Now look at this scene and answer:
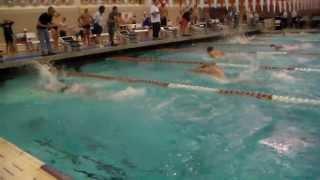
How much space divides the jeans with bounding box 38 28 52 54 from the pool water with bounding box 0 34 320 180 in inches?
41.2

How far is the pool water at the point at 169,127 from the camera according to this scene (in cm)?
456

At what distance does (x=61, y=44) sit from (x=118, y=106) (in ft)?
18.0

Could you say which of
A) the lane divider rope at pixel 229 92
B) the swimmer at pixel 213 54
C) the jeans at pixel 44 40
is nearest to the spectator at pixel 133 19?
the swimmer at pixel 213 54

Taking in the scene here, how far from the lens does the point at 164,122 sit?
634 cm

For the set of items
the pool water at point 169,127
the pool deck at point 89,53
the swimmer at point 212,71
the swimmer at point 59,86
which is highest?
the pool deck at point 89,53

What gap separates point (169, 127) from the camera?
20.0 feet

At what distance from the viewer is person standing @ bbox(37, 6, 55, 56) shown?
10578 millimetres

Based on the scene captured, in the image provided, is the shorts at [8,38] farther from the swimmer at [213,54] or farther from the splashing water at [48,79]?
the swimmer at [213,54]

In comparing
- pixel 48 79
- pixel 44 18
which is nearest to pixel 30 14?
pixel 44 18

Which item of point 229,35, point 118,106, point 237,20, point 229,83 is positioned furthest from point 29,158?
point 237,20

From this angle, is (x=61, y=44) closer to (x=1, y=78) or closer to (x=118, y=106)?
(x=1, y=78)

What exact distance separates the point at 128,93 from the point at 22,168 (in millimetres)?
5109

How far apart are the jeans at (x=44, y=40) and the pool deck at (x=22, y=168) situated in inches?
306

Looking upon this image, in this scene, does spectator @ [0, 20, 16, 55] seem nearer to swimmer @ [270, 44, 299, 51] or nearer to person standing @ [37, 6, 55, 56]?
person standing @ [37, 6, 55, 56]
